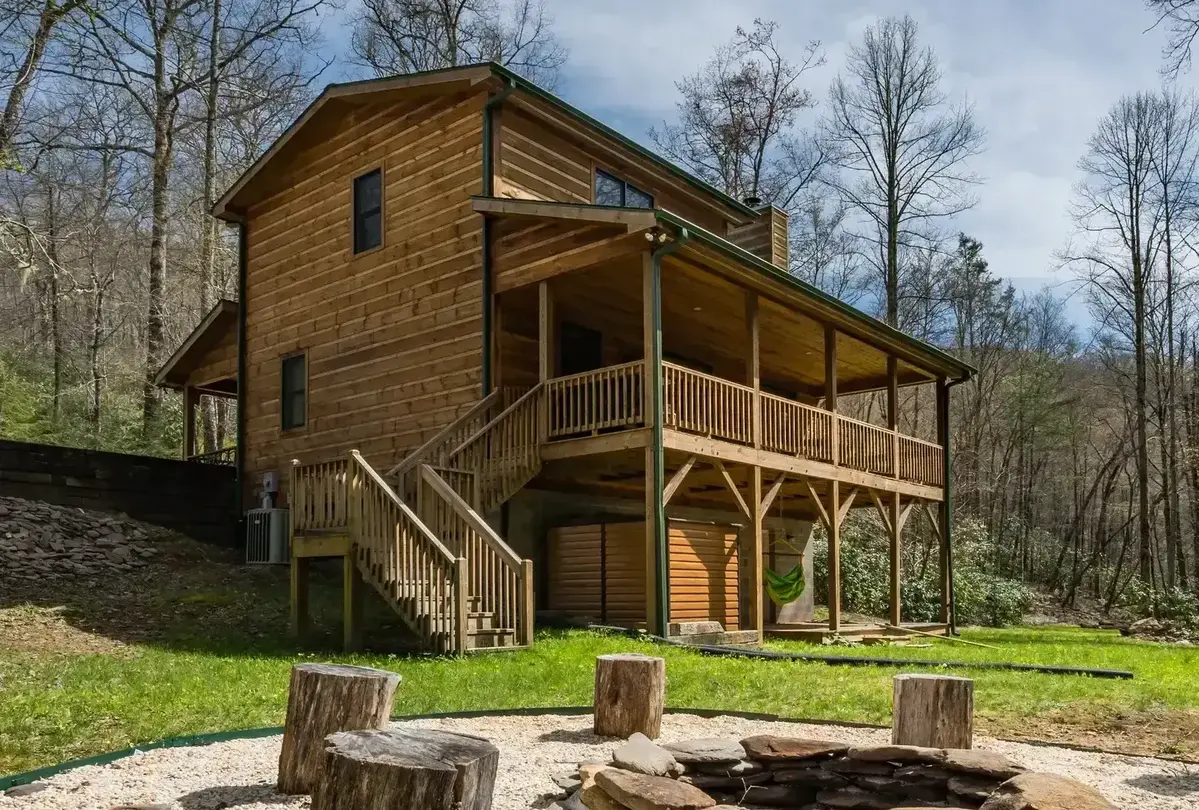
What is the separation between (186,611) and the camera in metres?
13.5

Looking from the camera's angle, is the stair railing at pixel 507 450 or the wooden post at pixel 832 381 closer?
the stair railing at pixel 507 450

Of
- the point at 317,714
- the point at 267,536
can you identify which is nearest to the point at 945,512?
the point at 267,536

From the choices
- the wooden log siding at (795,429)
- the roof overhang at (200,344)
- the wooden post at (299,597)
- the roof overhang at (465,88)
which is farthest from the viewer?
the roof overhang at (200,344)

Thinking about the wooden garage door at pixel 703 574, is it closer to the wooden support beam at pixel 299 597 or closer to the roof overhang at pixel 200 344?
the wooden support beam at pixel 299 597

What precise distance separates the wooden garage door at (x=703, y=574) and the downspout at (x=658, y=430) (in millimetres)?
1192

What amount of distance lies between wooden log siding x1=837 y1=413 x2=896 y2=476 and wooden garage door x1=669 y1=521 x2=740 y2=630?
299cm

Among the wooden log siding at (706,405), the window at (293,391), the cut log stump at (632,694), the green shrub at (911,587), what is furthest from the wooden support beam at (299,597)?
the green shrub at (911,587)

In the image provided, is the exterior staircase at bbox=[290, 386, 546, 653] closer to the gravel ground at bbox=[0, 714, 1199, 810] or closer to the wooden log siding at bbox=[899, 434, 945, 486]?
the gravel ground at bbox=[0, 714, 1199, 810]

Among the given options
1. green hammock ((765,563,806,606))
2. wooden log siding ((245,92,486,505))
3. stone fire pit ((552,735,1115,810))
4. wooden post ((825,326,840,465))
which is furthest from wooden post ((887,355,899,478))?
stone fire pit ((552,735,1115,810))

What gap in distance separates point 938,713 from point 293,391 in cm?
1479

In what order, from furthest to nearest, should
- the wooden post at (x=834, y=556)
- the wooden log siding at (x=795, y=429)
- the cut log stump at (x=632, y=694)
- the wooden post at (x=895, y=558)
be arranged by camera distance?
the wooden post at (x=895, y=558) < the wooden post at (x=834, y=556) < the wooden log siding at (x=795, y=429) < the cut log stump at (x=632, y=694)

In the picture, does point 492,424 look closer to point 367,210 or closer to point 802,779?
point 367,210

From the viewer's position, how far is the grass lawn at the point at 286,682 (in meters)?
7.50

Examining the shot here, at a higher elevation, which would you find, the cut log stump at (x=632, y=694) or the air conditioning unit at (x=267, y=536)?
the air conditioning unit at (x=267, y=536)
